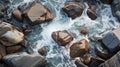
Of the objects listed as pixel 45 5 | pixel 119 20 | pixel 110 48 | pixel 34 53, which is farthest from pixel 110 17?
pixel 34 53

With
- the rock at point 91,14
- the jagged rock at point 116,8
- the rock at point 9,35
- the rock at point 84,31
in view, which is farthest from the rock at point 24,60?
the jagged rock at point 116,8

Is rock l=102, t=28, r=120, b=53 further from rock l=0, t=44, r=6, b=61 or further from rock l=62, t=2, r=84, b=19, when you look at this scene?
rock l=0, t=44, r=6, b=61

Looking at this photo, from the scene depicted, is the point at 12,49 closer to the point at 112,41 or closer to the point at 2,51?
the point at 2,51

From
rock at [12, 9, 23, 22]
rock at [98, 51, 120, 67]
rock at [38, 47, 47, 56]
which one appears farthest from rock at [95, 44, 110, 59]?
rock at [12, 9, 23, 22]

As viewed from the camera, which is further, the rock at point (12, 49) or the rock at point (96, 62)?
the rock at point (12, 49)

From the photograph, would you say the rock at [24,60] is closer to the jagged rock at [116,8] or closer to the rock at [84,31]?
the rock at [84,31]
